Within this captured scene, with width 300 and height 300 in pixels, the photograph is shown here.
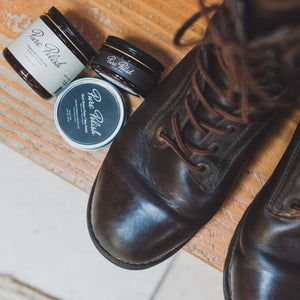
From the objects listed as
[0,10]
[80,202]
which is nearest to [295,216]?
[80,202]

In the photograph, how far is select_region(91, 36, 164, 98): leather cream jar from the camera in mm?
593

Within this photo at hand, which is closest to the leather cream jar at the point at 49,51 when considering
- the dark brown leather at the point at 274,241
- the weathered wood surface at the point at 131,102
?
the weathered wood surface at the point at 131,102

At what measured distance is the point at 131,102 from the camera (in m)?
0.71

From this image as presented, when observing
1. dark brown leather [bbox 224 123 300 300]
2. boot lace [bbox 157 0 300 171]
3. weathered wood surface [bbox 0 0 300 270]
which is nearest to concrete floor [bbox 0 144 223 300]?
weathered wood surface [bbox 0 0 300 270]

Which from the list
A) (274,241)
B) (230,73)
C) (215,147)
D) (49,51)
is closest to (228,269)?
(274,241)

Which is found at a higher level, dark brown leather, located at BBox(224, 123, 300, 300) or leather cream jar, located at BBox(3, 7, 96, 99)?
leather cream jar, located at BBox(3, 7, 96, 99)

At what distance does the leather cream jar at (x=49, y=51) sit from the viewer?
599 millimetres

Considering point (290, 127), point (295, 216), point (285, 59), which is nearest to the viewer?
point (285, 59)

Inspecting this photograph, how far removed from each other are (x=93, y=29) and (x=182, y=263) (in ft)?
1.74

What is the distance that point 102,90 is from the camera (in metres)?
0.68

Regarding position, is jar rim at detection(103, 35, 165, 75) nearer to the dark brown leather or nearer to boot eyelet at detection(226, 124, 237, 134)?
boot eyelet at detection(226, 124, 237, 134)

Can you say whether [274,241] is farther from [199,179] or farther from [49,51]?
[49,51]

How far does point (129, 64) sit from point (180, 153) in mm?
182

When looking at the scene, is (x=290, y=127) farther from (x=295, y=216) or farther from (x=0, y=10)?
(x=0, y=10)
